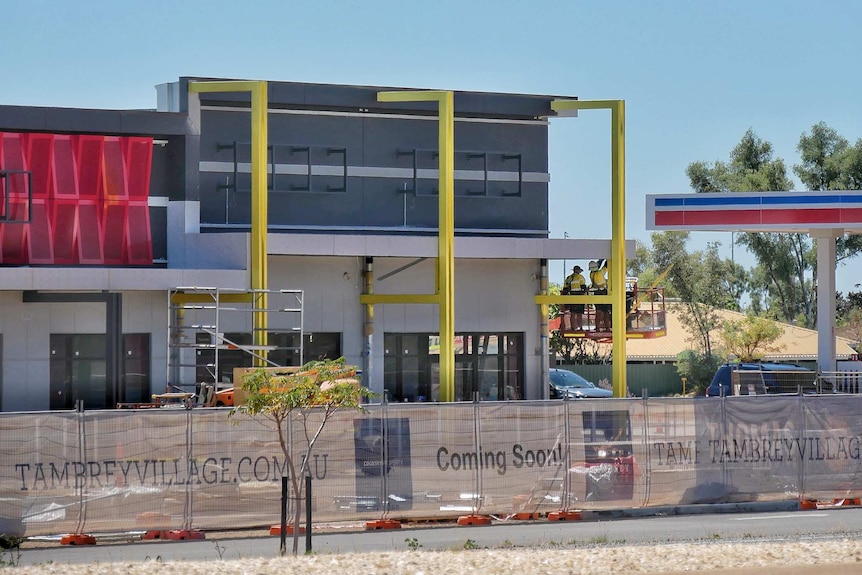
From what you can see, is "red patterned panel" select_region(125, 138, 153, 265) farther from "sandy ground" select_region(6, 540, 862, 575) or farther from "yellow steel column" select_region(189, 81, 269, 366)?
"sandy ground" select_region(6, 540, 862, 575)

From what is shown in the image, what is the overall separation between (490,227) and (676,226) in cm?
536

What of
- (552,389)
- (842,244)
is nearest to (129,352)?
(552,389)

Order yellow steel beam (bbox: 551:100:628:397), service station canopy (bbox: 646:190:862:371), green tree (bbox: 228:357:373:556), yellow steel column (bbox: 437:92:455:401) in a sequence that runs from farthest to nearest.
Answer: service station canopy (bbox: 646:190:862:371)
yellow steel beam (bbox: 551:100:628:397)
yellow steel column (bbox: 437:92:455:401)
green tree (bbox: 228:357:373:556)

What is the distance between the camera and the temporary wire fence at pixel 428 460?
65.0 feet

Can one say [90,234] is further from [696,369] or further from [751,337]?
[751,337]

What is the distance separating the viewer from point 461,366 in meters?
35.1

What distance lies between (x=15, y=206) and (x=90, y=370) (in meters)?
4.17

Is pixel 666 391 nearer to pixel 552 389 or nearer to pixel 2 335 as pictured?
pixel 552 389

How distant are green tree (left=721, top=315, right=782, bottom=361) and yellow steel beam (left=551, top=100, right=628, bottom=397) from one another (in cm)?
2883

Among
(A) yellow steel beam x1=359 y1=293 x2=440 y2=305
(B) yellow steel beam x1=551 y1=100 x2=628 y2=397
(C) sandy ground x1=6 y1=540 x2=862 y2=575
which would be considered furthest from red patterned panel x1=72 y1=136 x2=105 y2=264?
(C) sandy ground x1=6 y1=540 x2=862 y2=575

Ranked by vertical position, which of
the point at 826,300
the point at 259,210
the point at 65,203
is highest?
the point at 65,203

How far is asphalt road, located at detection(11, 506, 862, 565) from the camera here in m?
17.6

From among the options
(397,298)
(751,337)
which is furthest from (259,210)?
(751,337)

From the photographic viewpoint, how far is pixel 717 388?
1403 inches
